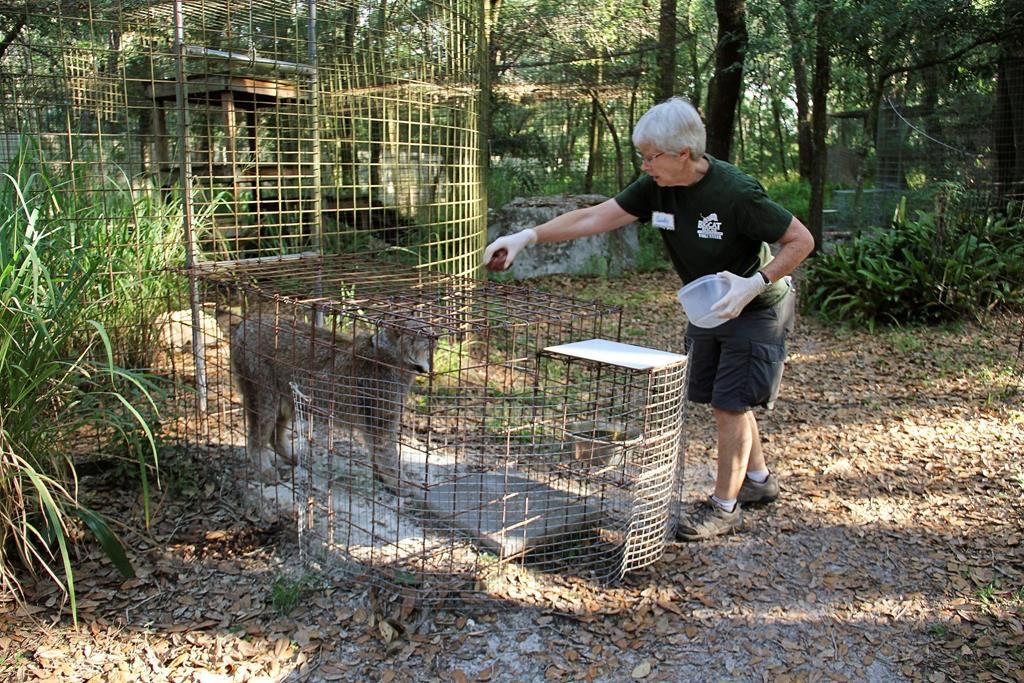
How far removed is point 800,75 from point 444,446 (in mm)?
14164

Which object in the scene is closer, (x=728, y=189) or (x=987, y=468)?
(x=728, y=189)

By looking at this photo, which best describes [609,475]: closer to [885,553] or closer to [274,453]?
[885,553]

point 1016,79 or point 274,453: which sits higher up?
point 1016,79

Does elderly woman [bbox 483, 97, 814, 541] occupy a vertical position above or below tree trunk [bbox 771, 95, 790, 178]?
below

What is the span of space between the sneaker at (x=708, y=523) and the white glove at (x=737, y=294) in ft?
3.70

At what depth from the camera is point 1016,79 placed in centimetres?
994

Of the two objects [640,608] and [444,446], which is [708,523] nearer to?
[640,608]

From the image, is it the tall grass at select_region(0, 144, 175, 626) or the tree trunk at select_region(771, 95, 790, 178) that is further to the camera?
the tree trunk at select_region(771, 95, 790, 178)

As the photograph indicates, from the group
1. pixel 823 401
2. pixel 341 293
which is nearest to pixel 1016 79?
pixel 823 401

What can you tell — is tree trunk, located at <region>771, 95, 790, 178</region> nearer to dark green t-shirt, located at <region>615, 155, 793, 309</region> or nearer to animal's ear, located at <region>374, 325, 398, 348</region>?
dark green t-shirt, located at <region>615, 155, 793, 309</region>

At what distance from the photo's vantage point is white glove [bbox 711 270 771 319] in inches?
134

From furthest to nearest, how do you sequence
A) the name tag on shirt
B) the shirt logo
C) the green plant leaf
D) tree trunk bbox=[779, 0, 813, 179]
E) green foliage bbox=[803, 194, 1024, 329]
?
tree trunk bbox=[779, 0, 813, 179] < green foliage bbox=[803, 194, 1024, 329] < the name tag on shirt < the shirt logo < the green plant leaf

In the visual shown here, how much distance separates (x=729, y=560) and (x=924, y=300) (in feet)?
17.0

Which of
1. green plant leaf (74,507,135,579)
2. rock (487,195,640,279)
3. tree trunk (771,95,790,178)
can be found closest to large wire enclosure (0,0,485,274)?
green plant leaf (74,507,135,579)
